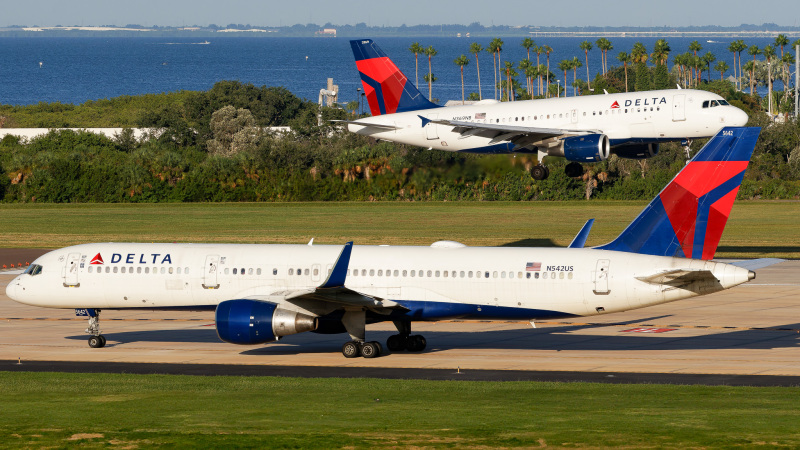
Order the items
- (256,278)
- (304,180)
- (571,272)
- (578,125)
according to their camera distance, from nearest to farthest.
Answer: (571,272), (256,278), (578,125), (304,180)

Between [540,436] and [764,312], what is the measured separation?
90.8 ft

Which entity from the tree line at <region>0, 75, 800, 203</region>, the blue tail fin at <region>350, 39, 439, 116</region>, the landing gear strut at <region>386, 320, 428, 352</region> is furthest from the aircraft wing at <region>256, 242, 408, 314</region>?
the tree line at <region>0, 75, 800, 203</region>

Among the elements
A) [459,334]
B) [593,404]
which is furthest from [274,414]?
[459,334]

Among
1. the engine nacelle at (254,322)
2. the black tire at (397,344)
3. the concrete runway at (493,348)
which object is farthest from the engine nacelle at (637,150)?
the engine nacelle at (254,322)

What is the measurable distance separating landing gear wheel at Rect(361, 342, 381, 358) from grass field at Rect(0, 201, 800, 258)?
121ft

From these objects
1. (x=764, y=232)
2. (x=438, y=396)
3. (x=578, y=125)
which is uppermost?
(x=578, y=125)

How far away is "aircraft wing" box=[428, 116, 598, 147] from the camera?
58562 millimetres

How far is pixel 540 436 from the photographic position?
22.4 meters

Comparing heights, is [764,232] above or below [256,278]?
below

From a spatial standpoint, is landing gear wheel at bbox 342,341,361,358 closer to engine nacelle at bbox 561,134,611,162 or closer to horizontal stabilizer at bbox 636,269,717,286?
horizontal stabilizer at bbox 636,269,717,286

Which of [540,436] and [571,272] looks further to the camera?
[571,272]

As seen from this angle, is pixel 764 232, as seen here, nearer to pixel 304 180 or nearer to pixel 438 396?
pixel 304 180

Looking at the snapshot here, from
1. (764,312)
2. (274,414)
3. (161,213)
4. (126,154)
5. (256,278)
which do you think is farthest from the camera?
(126,154)

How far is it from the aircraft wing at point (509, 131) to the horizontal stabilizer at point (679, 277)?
Result: 2516 cm
